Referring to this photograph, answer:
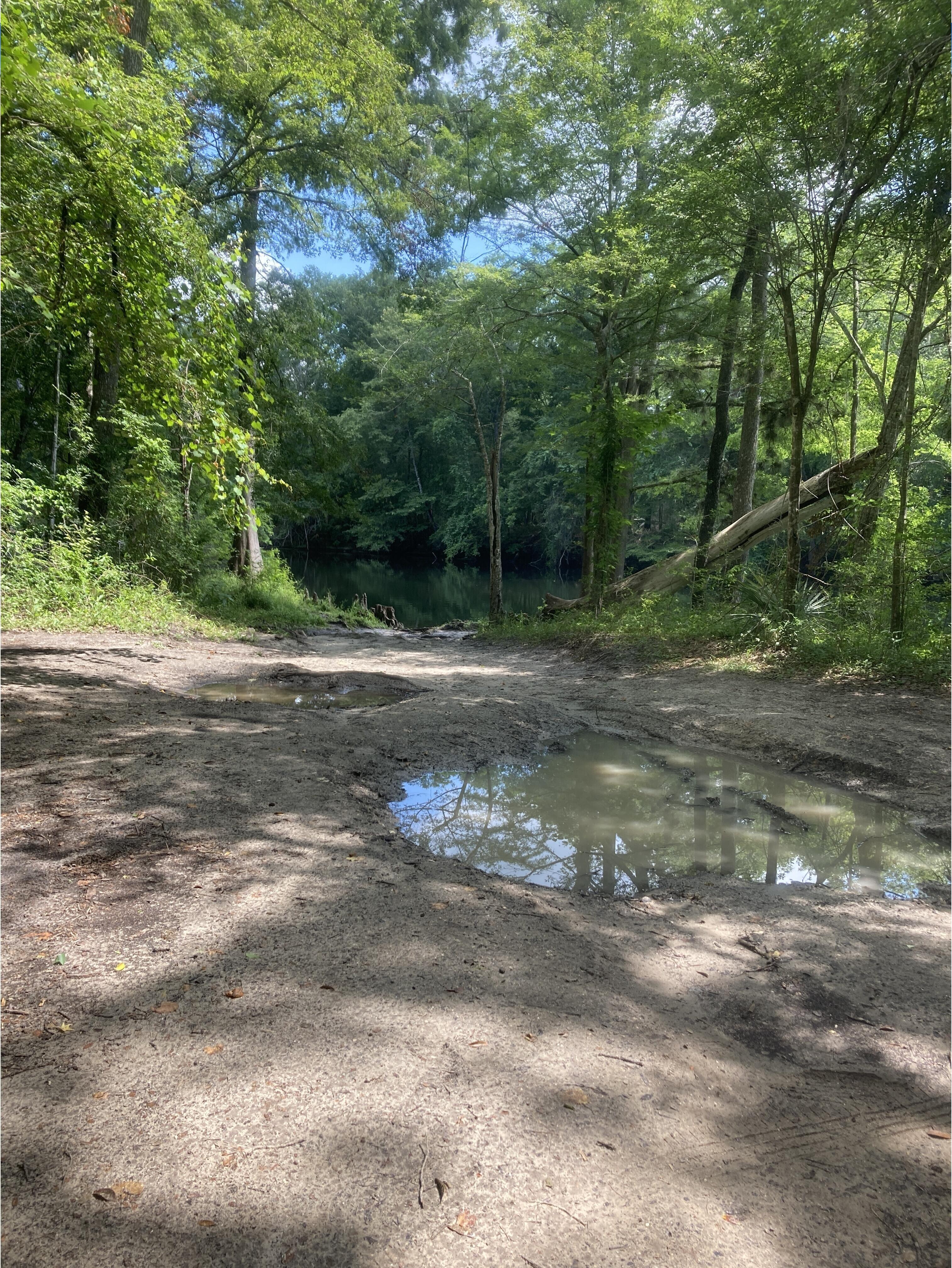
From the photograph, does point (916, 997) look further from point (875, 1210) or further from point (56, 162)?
point (56, 162)

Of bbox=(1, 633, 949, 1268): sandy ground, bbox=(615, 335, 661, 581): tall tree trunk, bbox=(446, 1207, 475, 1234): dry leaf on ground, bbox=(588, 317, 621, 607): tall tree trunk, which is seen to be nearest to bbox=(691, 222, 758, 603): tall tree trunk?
bbox=(615, 335, 661, 581): tall tree trunk

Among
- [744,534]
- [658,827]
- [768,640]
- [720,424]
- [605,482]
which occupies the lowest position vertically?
[658,827]

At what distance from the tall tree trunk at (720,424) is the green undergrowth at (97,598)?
8411 mm

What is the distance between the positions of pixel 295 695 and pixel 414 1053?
20.4 feet

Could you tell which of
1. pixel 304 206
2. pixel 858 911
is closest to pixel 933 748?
pixel 858 911

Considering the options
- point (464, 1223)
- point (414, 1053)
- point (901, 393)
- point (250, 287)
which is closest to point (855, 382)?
point (901, 393)

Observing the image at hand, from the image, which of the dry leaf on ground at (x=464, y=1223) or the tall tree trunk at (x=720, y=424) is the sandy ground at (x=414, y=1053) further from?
the tall tree trunk at (x=720, y=424)

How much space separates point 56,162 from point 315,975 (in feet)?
18.9

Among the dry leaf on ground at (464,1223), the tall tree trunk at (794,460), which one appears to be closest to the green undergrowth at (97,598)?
the tall tree trunk at (794,460)

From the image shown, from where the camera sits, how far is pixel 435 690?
342 inches

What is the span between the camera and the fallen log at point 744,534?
38.3ft

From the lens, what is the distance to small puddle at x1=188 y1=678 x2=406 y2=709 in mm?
7551

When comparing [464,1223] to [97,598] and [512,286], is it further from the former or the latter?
[512,286]

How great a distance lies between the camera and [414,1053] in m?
2.21
